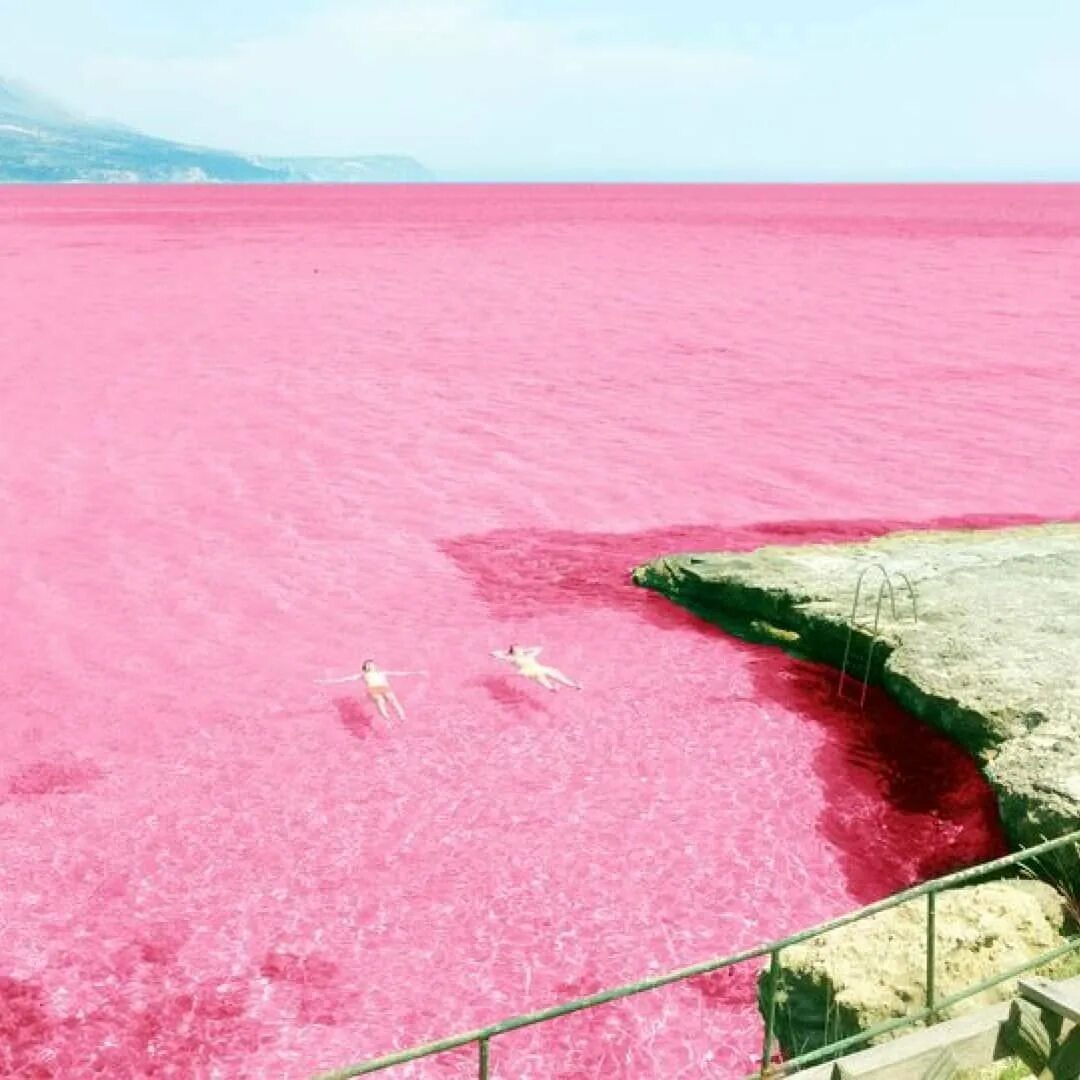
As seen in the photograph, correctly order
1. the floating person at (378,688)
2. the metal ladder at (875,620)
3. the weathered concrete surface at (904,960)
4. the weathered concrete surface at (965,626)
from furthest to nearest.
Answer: the metal ladder at (875,620), the floating person at (378,688), the weathered concrete surface at (965,626), the weathered concrete surface at (904,960)

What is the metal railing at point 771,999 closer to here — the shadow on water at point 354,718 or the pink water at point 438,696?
the pink water at point 438,696

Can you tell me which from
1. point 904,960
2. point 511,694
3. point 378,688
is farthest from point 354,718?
point 904,960

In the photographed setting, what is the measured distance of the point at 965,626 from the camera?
13.1m

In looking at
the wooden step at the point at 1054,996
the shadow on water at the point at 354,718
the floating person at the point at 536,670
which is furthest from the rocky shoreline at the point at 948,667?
the shadow on water at the point at 354,718

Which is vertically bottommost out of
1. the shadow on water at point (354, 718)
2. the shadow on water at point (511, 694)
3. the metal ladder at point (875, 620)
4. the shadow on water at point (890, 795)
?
the shadow on water at point (354, 718)

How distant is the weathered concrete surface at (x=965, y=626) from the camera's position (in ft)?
34.1

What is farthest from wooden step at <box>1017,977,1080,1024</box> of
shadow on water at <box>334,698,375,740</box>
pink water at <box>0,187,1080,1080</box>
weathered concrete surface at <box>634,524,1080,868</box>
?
shadow on water at <box>334,698,375,740</box>

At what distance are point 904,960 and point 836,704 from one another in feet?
18.1

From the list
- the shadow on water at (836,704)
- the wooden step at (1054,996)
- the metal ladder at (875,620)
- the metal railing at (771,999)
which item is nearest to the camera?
the metal railing at (771,999)

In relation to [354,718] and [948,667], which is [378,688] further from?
[948,667]

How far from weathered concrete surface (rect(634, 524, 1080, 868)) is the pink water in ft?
1.61

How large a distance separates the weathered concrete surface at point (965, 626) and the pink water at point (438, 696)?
49 centimetres

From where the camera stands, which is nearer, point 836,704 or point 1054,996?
point 1054,996

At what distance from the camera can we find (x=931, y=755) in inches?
472
